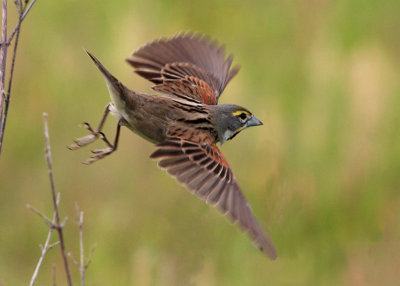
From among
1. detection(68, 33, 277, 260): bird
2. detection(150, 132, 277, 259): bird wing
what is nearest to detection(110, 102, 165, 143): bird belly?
detection(68, 33, 277, 260): bird

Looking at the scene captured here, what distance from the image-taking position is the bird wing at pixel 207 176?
13.6 feet

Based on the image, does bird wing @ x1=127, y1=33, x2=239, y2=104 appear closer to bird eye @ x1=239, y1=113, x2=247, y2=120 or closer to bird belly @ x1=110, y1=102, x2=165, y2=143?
bird eye @ x1=239, y1=113, x2=247, y2=120

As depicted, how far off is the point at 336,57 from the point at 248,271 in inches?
103

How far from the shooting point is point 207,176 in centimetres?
437

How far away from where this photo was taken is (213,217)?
6012 mm

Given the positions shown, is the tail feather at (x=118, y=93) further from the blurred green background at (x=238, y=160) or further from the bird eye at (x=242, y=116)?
the blurred green background at (x=238, y=160)

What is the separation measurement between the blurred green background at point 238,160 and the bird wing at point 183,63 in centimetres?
95

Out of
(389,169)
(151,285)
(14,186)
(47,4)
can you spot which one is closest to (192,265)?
(151,285)

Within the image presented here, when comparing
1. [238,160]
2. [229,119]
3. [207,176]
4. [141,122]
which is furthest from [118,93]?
[238,160]

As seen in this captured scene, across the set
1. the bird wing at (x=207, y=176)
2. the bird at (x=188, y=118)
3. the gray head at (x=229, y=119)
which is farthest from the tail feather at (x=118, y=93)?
the gray head at (x=229, y=119)

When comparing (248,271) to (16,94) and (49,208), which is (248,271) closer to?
(49,208)

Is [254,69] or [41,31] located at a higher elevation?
[41,31]

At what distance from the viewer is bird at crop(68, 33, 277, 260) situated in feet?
13.9

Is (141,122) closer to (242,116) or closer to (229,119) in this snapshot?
(229,119)
